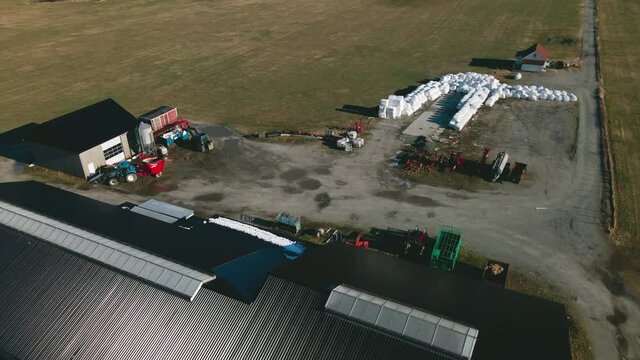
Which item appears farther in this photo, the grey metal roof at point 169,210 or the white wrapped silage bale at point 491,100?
the white wrapped silage bale at point 491,100

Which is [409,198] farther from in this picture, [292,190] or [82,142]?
[82,142]

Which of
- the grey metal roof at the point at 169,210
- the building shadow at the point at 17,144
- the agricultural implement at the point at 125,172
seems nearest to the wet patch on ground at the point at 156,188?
the agricultural implement at the point at 125,172

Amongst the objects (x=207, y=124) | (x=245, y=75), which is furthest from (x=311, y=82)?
(x=207, y=124)

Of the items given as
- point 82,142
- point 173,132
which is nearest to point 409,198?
point 173,132

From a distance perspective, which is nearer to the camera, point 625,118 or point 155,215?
point 155,215

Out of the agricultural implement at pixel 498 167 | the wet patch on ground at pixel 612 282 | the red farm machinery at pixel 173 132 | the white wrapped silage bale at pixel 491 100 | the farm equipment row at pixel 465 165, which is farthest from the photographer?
the white wrapped silage bale at pixel 491 100

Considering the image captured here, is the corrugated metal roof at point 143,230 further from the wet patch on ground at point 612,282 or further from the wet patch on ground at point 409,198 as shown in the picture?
the wet patch on ground at point 612,282
